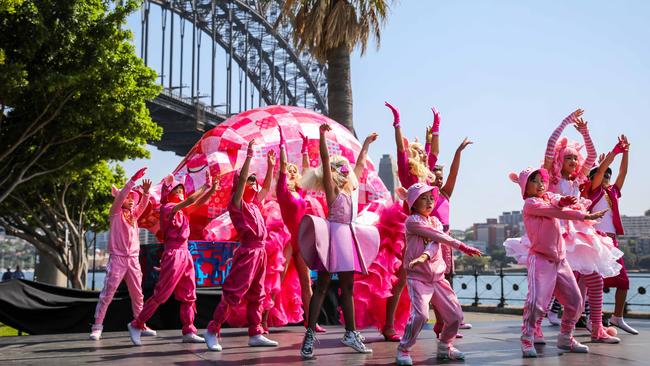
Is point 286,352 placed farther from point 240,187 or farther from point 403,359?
point 240,187

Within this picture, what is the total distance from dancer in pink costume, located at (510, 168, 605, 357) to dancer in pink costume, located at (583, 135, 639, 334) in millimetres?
1710

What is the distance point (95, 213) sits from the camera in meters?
24.7

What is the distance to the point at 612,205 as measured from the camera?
7.49 meters

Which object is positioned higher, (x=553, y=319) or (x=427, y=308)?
(x=427, y=308)

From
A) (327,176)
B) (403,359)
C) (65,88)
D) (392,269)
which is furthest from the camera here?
(65,88)

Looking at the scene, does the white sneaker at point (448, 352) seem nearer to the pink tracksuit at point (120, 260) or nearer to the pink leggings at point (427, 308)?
the pink leggings at point (427, 308)

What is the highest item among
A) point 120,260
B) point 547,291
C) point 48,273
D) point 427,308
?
point 120,260

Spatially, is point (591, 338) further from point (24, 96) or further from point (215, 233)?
point (24, 96)

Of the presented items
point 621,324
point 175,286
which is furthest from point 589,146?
point 175,286

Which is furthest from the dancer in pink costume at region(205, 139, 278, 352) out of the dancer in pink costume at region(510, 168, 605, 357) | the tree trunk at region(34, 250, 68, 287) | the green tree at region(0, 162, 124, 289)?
the tree trunk at region(34, 250, 68, 287)

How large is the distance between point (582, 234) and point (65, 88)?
10.8m

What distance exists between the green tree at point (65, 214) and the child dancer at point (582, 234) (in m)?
17.2

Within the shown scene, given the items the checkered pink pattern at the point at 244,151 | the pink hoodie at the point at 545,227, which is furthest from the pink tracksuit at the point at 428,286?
the checkered pink pattern at the point at 244,151

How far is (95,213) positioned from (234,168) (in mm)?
16819
